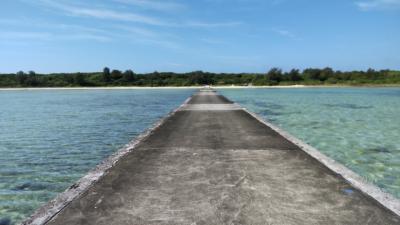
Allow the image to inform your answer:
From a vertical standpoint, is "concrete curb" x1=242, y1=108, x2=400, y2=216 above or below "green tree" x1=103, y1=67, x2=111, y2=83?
below

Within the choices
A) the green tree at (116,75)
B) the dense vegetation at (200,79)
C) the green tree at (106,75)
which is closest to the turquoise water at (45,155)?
the dense vegetation at (200,79)

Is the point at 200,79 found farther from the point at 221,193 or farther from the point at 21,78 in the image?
the point at 221,193

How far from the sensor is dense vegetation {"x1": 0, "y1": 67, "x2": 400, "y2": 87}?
11200cm

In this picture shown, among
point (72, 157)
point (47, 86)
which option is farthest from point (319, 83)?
point (72, 157)

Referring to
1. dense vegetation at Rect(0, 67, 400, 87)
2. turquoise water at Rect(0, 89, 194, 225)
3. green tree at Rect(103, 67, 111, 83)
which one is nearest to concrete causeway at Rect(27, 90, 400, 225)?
turquoise water at Rect(0, 89, 194, 225)

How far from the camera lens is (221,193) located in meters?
5.54

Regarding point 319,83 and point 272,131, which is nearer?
point 272,131

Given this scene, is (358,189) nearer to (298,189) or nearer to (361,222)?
(298,189)

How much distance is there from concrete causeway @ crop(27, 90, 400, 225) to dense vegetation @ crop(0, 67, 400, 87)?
103431mm

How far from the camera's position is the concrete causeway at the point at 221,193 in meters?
4.59

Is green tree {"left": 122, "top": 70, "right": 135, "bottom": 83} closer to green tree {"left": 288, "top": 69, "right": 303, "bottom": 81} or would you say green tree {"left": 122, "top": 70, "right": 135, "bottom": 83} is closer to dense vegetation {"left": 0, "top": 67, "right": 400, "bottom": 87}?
dense vegetation {"left": 0, "top": 67, "right": 400, "bottom": 87}

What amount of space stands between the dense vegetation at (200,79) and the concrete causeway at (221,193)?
339ft

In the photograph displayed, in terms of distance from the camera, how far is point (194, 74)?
408 feet

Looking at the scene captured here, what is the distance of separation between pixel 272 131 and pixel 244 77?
118200mm
